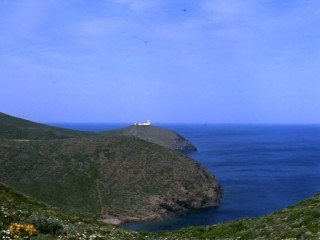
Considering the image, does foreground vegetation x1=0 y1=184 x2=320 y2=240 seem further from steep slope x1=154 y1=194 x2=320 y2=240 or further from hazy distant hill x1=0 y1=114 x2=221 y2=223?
hazy distant hill x1=0 y1=114 x2=221 y2=223

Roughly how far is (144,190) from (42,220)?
100604 millimetres

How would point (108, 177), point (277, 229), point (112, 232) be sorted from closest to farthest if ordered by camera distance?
point (112, 232) → point (277, 229) → point (108, 177)

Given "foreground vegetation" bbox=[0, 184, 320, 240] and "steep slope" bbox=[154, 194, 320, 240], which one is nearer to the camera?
"foreground vegetation" bbox=[0, 184, 320, 240]

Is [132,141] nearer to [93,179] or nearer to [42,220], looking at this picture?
[93,179]

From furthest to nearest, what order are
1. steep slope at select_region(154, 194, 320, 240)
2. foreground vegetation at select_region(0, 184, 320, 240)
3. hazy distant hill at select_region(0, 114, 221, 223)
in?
hazy distant hill at select_region(0, 114, 221, 223) → steep slope at select_region(154, 194, 320, 240) → foreground vegetation at select_region(0, 184, 320, 240)

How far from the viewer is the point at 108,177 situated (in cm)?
12694

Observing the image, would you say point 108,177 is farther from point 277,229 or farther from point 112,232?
point 277,229

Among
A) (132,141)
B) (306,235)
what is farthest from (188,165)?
(306,235)

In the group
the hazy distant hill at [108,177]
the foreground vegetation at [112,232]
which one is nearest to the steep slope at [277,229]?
the foreground vegetation at [112,232]

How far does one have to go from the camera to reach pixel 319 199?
3672cm

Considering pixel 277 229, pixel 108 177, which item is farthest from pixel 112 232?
pixel 108 177

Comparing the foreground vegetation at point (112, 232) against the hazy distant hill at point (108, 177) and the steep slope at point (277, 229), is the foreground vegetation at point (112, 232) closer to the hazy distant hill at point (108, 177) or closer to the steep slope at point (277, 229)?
the steep slope at point (277, 229)

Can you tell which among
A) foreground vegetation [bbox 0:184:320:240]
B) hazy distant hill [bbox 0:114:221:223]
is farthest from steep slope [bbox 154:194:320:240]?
hazy distant hill [bbox 0:114:221:223]

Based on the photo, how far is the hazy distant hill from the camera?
111688mm
